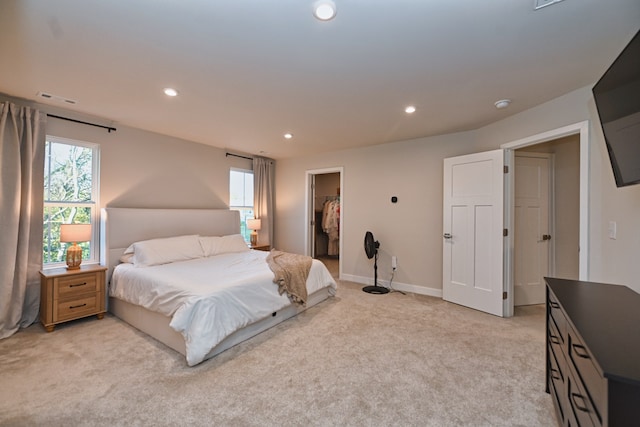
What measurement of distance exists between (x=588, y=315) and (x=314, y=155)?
4.57m

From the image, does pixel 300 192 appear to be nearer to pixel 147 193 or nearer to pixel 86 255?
pixel 147 193

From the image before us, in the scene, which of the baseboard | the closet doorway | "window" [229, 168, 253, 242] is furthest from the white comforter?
the closet doorway

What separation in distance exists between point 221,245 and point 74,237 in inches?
65.7

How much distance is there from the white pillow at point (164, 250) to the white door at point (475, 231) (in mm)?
3476

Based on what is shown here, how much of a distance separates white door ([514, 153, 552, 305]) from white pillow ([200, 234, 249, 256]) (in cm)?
393

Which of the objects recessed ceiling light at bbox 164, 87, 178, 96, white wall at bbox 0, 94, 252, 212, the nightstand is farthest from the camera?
the nightstand

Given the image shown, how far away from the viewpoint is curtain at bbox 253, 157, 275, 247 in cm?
538

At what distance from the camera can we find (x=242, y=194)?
530 centimetres

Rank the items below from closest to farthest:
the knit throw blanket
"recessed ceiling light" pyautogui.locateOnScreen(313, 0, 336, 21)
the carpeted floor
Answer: "recessed ceiling light" pyautogui.locateOnScreen(313, 0, 336, 21), the carpeted floor, the knit throw blanket

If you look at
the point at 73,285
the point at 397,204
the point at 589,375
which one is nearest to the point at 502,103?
the point at 397,204

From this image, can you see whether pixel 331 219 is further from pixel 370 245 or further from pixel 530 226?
pixel 530 226

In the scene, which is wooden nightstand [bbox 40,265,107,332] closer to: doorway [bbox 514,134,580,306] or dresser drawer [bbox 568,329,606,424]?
dresser drawer [bbox 568,329,606,424]

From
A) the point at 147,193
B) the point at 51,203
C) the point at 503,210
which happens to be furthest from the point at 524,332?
the point at 51,203

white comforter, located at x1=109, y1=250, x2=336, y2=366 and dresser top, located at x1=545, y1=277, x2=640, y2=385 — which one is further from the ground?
dresser top, located at x1=545, y1=277, x2=640, y2=385
